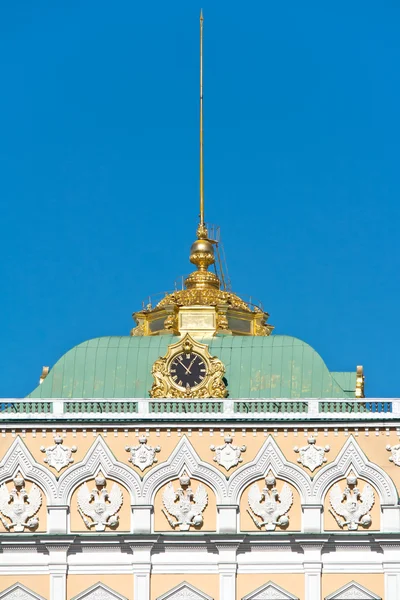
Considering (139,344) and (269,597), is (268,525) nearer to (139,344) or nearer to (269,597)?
(269,597)

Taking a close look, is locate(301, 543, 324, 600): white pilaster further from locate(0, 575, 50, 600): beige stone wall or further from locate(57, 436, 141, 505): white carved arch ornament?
locate(0, 575, 50, 600): beige stone wall

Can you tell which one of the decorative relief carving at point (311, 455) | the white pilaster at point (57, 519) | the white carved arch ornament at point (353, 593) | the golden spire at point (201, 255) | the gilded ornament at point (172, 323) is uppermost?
the golden spire at point (201, 255)

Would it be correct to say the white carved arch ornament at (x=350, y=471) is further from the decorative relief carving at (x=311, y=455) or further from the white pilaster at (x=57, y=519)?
the white pilaster at (x=57, y=519)

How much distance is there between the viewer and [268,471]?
80000 mm

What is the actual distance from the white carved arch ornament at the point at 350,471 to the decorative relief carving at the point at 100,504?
6290mm

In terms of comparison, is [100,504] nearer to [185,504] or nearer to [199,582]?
[185,504]

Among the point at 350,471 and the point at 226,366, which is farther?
the point at 226,366

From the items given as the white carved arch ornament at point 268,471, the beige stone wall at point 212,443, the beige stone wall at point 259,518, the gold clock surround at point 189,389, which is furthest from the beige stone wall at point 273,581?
the gold clock surround at point 189,389

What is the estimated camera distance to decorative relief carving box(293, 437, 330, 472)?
79.9 meters

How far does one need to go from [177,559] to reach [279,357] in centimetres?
826

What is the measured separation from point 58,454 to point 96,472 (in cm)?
135

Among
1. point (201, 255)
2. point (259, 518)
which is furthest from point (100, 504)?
point (201, 255)

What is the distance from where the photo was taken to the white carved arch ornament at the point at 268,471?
7988 cm

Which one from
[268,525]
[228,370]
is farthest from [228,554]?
[228,370]
